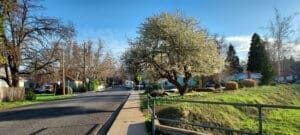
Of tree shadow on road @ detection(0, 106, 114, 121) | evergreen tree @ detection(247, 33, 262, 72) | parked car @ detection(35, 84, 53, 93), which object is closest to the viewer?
tree shadow on road @ detection(0, 106, 114, 121)

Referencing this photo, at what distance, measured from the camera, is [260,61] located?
206 feet

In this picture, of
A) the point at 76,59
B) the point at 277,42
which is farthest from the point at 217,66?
the point at 76,59

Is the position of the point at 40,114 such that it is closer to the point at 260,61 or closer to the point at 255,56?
the point at 260,61

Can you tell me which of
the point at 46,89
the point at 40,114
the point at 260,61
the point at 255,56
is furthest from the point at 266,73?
the point at 46,89

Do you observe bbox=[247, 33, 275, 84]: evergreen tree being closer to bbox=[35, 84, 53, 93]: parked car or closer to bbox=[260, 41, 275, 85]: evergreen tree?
bbox=[260, 41, 275, 85]: evergreen tree

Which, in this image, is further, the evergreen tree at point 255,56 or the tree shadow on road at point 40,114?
the evergreen tree at point 255,56

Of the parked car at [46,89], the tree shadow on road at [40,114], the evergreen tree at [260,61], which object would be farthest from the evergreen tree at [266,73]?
the parked car at [46,89]

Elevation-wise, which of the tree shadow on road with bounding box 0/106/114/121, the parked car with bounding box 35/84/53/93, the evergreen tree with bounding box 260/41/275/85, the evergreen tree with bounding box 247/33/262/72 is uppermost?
the evergreen tree with bounding box 247/33/262/72

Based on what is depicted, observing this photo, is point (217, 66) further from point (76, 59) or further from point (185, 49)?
point (76, 59)

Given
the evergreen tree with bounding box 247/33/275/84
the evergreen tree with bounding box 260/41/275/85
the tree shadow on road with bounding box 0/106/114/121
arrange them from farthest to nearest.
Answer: the evergreen tree with bounding box 247/33/275/84, the evergreen tree with bounding box 260/41/275/85, the tree shadow on road with bounding box 0/106/114/121

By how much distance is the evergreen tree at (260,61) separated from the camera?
59.6 meters

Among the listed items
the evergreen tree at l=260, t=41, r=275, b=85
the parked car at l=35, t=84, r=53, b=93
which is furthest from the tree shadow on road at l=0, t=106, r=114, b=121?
the parked car at l=35, t=84, r=53, b=93

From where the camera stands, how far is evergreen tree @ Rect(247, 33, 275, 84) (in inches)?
2346

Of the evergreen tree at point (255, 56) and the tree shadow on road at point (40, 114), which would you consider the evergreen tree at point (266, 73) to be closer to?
the evergreen tree at point (255, 56)
